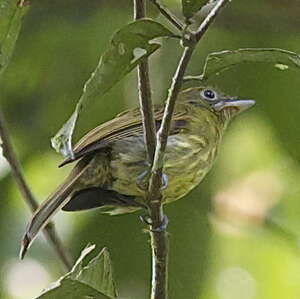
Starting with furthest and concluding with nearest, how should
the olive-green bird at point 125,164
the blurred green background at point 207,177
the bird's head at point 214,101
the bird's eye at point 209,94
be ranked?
1. the bird's eye at point 209,94
2. the bird's head at point 214,101
3. the blurred green background at point 207,177
4. the olive-green bird at point 125,164

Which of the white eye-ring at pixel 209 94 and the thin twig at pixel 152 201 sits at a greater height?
the thin twig at pixel 152 201

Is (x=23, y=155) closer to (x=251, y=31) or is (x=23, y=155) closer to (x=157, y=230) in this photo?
(x=251, y=31)

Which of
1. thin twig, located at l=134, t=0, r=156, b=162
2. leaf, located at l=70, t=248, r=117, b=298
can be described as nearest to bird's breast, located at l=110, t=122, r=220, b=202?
thin twig, located at l=134, t=0, r=156, b=162

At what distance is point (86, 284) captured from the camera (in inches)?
76.4

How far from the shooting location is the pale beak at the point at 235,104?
368 cm

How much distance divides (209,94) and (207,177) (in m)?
0.35

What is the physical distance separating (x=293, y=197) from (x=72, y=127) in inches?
82.4

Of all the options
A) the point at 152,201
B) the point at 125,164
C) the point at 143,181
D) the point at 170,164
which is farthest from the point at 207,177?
the point at 152,201

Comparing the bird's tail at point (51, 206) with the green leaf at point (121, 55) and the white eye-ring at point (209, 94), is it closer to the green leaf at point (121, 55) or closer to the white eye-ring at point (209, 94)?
the green leaf at point (121, 55)

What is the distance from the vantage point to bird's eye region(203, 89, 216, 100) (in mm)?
4027

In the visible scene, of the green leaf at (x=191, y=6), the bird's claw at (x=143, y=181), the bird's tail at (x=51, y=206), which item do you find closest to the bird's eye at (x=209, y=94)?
the bird's tail at (x=51, y=206)

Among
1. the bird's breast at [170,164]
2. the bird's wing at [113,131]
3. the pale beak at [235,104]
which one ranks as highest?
the bird's wing at [113,131]

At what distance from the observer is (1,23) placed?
206cm

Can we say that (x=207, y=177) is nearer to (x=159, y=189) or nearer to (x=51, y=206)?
(x=51, y=206)
